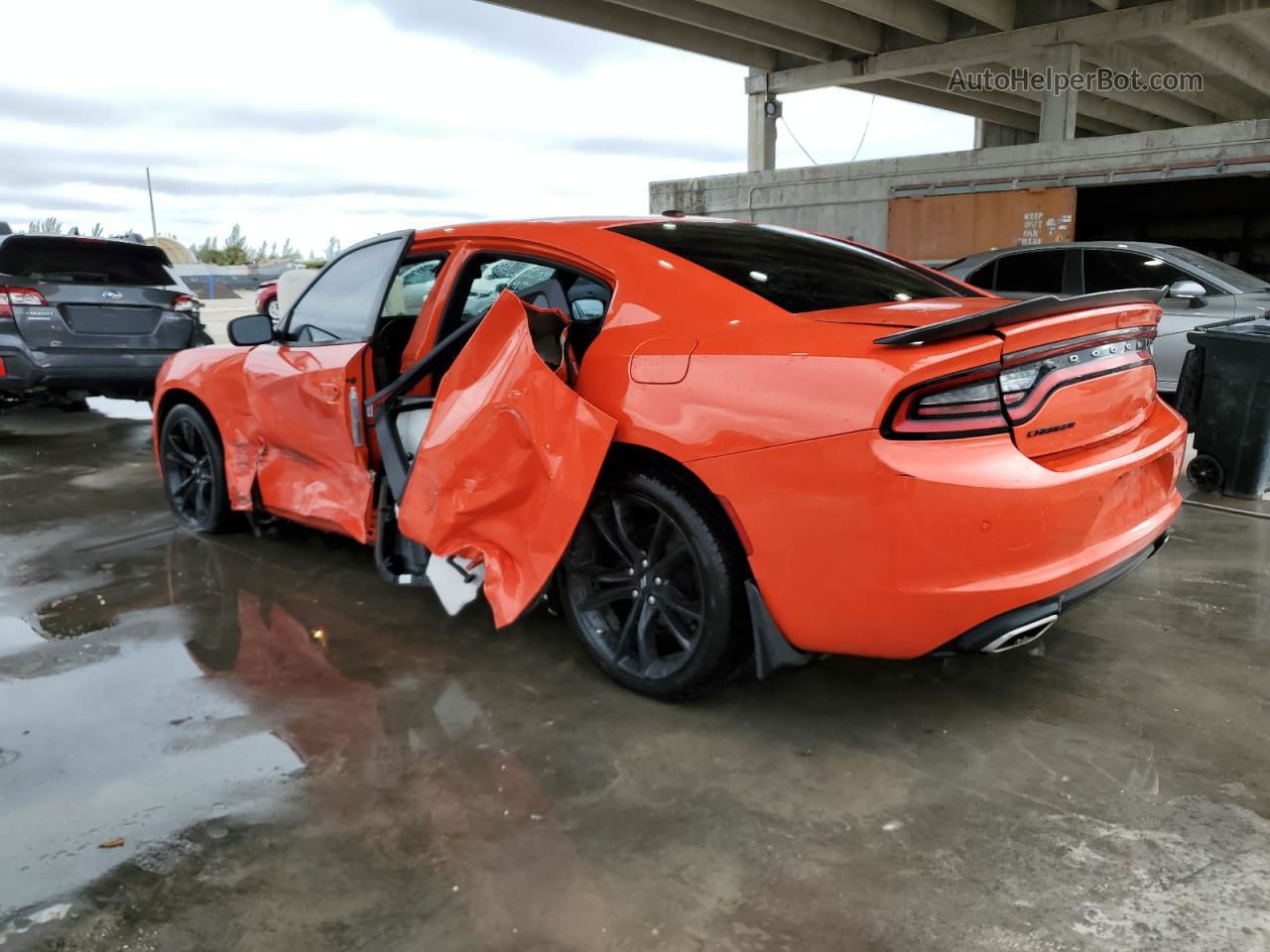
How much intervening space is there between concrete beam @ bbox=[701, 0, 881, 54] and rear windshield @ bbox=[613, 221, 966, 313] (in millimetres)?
15053

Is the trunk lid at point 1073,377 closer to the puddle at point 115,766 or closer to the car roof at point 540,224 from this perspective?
the car roof at point 540,224

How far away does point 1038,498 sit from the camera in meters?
2.42

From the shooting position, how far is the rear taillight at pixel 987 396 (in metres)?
2.39

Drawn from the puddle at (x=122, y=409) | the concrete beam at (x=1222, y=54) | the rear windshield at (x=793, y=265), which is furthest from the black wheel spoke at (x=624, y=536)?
the concrete beam at (x=1222, y=54)

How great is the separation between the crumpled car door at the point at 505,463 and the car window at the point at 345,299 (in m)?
0.88

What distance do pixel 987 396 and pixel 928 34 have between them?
20018mm

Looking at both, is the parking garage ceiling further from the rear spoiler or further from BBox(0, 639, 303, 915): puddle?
BBox(0, 639, 303, 915): puddle

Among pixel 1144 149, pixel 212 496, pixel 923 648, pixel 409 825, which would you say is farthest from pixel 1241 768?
pixel 1144 149

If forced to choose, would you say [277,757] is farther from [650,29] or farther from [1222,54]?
[1222,54]

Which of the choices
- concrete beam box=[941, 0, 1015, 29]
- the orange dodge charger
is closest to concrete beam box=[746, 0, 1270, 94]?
concrete beam box=[941, 0, 1015, 29]

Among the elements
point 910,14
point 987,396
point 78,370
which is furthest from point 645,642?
point 910,14

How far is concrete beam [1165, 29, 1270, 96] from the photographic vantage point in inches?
762

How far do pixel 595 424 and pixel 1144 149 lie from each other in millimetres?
13836

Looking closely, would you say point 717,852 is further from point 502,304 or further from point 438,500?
point 502,304
